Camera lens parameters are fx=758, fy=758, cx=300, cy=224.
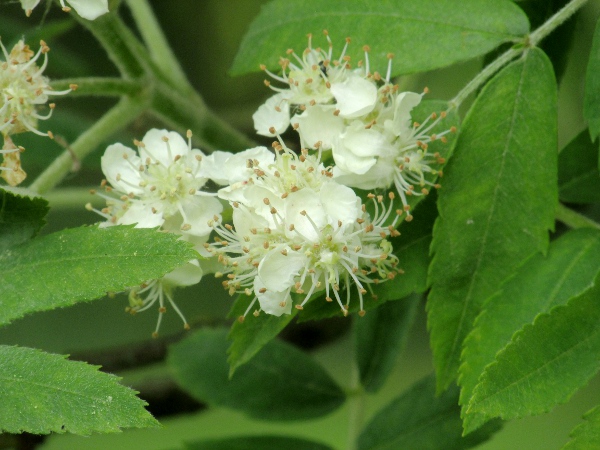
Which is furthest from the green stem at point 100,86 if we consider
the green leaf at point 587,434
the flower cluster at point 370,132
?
the green leaf at point 587,434

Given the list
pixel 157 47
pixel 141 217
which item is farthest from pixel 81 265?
pixel 157 47

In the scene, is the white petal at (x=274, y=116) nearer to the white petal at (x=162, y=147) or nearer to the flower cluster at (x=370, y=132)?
the flower cluster at (x=370, y=132)

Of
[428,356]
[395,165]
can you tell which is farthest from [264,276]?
[428,356]

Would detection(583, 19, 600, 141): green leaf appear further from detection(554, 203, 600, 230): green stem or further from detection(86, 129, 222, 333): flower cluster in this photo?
detection(86, 129, 222, 333): flower cluster

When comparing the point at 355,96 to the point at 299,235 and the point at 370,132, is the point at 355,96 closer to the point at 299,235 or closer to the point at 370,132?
the point at 370,132

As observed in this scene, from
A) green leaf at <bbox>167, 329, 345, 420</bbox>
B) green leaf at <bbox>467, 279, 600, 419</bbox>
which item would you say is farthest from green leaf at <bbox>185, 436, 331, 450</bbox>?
green leaf at <bbox>467, 279, 600, 419</bbox>
